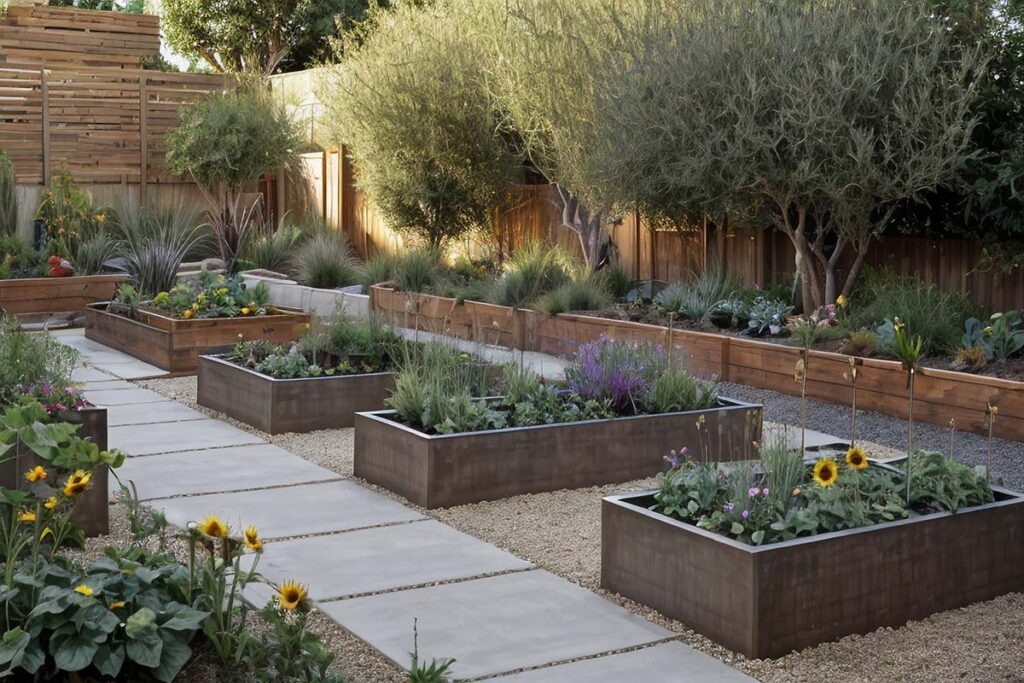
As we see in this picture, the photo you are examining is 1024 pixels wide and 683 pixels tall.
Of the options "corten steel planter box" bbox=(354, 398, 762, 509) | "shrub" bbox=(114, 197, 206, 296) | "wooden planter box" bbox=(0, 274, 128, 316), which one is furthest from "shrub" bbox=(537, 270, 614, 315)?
"wooden planter box" bbox=(0, 274, 128, 316)

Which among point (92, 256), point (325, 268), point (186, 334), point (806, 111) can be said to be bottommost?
point (186, 334)

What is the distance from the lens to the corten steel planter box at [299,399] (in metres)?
7.99

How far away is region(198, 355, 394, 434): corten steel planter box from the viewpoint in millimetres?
7992

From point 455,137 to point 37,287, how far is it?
528 cm

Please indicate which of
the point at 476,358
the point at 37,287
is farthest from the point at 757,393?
the point at 37,287

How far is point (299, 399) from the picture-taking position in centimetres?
805

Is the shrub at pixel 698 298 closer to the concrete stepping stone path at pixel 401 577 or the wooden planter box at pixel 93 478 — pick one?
the concrete stepping stone path at pixel 401 577

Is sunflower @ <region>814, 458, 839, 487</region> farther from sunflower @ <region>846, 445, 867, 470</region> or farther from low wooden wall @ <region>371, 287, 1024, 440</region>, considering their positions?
low wooden wall @ <region>371, 287, 1024, 440</region>

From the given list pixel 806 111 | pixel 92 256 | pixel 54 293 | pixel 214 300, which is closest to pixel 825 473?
pixel 806 111

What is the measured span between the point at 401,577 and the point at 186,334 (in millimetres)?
6147

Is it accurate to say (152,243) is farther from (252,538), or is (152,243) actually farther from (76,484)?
(252,538)

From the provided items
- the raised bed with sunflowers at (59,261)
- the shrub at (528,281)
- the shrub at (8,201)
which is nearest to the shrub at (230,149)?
the raised bed with sunflowers at (59,261)

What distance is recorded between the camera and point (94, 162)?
18.5 meters

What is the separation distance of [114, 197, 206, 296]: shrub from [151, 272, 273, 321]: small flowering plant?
1523mm
